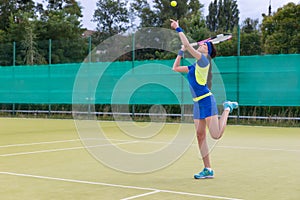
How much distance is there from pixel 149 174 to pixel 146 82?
11.2m

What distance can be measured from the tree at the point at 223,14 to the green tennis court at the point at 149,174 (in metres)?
52.7

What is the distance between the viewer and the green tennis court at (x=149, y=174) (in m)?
5.34

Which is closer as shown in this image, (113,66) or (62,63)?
(113,66)

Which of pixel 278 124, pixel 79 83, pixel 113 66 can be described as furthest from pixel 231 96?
pixel 79 83

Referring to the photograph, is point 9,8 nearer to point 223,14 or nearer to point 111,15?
point 111,15

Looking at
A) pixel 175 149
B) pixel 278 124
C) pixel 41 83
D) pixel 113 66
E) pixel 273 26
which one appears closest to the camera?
pixel 175 149

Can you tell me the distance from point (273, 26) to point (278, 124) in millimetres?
11287

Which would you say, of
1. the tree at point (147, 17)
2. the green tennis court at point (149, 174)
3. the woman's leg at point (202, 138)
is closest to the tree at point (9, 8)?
the tree at point (147, 17)

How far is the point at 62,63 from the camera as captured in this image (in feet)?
68.1

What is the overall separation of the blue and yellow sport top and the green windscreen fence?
9.11m

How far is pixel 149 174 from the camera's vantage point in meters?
6.65

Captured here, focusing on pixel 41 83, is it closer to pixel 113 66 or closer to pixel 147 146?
pixel 113 66

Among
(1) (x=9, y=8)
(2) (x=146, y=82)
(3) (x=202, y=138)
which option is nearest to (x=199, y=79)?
(3) (x=202, y=138)

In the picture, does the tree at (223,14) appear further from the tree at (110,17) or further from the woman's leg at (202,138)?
the woman's leg at (202,138)
